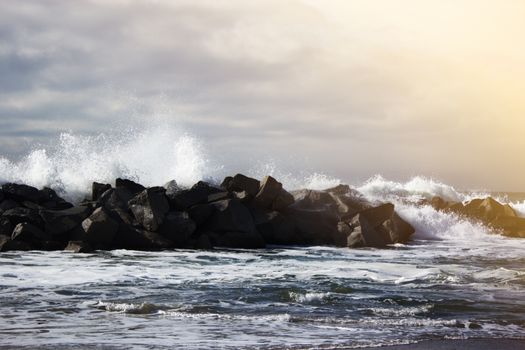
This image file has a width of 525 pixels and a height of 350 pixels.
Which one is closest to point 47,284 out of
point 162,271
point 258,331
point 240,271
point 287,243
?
point 162,271

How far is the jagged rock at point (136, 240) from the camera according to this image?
62.5 ft

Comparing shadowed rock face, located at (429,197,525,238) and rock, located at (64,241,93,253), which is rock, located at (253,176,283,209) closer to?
rock, located at (64,241,93,253)

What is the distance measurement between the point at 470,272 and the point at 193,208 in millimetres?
8937

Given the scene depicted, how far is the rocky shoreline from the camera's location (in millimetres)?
18750

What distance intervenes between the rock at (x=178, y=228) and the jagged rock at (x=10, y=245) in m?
3.84

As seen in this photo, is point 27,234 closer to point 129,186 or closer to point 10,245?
point 10,245

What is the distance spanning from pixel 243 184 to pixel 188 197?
7.74ft

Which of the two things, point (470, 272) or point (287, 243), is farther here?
point (287, 243)

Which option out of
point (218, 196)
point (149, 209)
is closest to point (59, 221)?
point (149, 209)

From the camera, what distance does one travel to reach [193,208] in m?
21.2

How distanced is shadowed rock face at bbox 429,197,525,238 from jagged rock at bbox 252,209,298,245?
37.2 ft

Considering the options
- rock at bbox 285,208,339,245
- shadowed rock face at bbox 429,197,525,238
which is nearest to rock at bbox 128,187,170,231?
rock at bbox 285,208,339,245

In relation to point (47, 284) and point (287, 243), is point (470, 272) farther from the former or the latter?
point (47, 284)

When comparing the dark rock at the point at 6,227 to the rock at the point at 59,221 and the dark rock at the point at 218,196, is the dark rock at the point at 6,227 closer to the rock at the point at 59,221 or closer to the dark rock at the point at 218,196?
the rock at the point at 59,221
